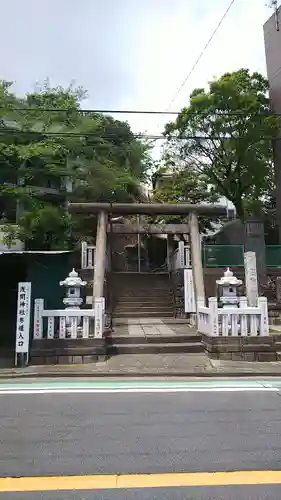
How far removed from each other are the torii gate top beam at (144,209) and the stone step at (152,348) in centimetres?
476

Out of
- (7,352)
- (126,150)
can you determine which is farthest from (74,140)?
(7,352)

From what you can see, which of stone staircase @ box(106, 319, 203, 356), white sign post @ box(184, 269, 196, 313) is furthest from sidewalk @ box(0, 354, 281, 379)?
white sign post @ box(184, 269, 196, 313)

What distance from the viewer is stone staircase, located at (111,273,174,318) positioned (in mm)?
16547

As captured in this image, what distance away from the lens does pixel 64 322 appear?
1045 centimetres

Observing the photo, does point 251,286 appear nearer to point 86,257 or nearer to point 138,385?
point 138,385

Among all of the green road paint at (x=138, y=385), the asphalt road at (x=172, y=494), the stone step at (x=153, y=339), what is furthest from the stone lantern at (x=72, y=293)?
the asphalt road at (x=172, y=494)

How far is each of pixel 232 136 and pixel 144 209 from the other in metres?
9.25

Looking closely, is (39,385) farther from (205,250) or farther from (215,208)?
(205,250)

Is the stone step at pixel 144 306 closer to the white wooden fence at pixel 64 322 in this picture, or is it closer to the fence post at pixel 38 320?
the white wooden fence at pixel 64 322

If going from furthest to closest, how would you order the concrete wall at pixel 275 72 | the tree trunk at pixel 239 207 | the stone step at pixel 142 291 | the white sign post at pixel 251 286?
the tree trunk at pixel 239 207 < the concrete wall at pixel 275 72 < the stone step at pixel 142 291 < the white sign post at pixel 251 286

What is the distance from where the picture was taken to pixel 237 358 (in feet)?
33.8

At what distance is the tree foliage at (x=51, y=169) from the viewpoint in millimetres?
19328

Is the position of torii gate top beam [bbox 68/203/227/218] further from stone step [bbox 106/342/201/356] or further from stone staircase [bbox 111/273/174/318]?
stone step [bbox 106/342/201/356]

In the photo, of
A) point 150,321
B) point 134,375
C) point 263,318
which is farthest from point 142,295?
point 134,375
